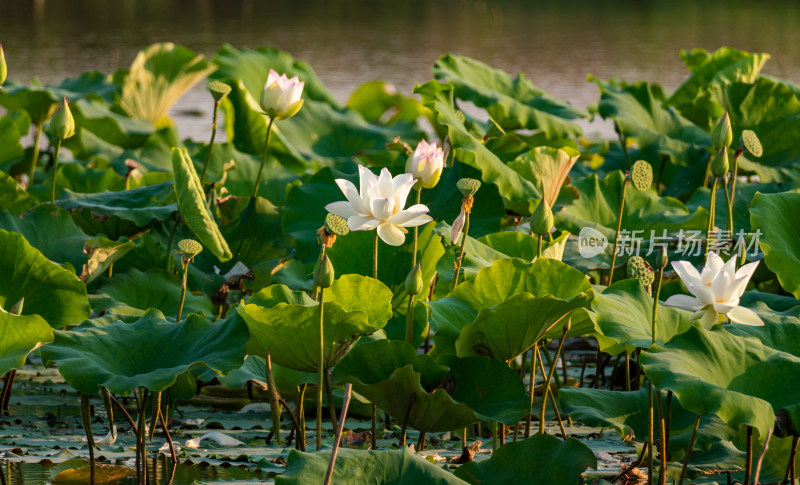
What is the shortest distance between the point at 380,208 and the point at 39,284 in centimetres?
76

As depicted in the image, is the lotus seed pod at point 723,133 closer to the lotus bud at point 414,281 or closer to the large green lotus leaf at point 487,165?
the large green lotus leaf at point 487,165

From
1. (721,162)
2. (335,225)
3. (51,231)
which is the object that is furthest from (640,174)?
(51,231)

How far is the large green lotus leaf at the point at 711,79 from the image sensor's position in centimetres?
368

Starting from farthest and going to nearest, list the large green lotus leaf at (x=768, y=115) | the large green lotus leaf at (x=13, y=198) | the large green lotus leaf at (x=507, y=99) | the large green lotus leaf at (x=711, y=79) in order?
the large green lotus leaf at (x=711, y=79), the large green lotus leaf at (x=768, y=115), the large green lotus leaf at (x=507, y=99), the large green lotus leaf at (x=13, y=198)

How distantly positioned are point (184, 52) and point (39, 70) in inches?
165

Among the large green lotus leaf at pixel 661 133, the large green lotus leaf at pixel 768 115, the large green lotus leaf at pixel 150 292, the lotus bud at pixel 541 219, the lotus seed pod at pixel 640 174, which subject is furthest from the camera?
the large green lotus leaf at pixel 768 115

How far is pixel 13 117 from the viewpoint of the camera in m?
3.50

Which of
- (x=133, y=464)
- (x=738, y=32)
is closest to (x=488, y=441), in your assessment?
(x=133, y=464)

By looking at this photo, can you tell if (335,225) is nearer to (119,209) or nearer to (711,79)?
(119,209)

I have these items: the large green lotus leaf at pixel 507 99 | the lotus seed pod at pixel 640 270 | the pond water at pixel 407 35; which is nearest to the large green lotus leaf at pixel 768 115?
the large green lotus leaf at pixel 507 99

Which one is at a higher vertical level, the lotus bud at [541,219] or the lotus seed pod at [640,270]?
the lotus bud at [541,219]

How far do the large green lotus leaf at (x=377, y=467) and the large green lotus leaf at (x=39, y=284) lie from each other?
763 mm

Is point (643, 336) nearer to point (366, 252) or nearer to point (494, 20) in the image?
point (366, 252)

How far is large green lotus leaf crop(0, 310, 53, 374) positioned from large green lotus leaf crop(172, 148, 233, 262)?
56 centimetres
